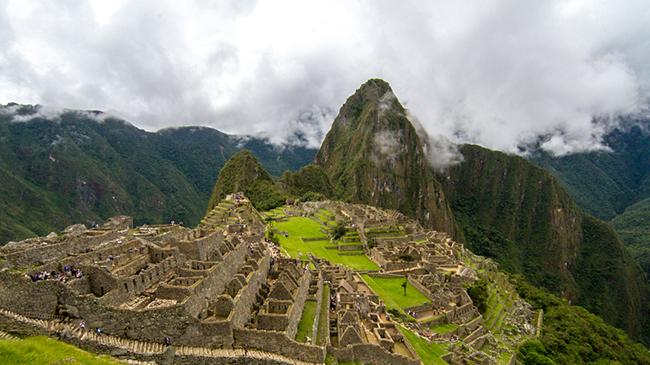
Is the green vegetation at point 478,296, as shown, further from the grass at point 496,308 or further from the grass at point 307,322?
the grass at point 307,322

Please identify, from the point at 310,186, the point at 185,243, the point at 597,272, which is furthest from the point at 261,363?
the point at 597,272

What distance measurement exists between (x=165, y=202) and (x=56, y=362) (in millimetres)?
192860

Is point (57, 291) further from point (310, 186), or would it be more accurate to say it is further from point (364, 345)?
point (310, 186)

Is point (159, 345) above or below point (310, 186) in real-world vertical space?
below

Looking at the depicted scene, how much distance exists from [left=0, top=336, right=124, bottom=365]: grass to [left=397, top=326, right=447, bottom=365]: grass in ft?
66.7

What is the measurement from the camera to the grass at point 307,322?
2033 centimetres

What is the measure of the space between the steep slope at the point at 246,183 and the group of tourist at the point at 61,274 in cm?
9522

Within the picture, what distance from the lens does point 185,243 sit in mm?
23641

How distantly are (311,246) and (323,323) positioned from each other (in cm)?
3256

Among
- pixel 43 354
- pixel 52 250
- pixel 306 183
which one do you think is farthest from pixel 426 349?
pixel 306 183

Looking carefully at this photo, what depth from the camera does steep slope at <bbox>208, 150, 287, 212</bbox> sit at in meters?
120

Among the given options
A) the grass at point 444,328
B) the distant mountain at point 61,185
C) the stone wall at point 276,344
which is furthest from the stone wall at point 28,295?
the distant mountain at point 61,185

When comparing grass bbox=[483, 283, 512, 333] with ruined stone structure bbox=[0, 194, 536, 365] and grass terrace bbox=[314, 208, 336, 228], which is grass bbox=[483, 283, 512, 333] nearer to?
ruined stone structure bbox=[0, 194, 536, 365]

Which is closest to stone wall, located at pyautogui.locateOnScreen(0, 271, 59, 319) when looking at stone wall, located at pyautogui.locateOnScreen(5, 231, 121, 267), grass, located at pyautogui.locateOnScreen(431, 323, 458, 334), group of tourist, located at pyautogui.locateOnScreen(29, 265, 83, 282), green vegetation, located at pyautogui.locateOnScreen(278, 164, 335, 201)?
group of tourist, located at pyautogui.locateOnScreen(29, 265, 83, 282)
